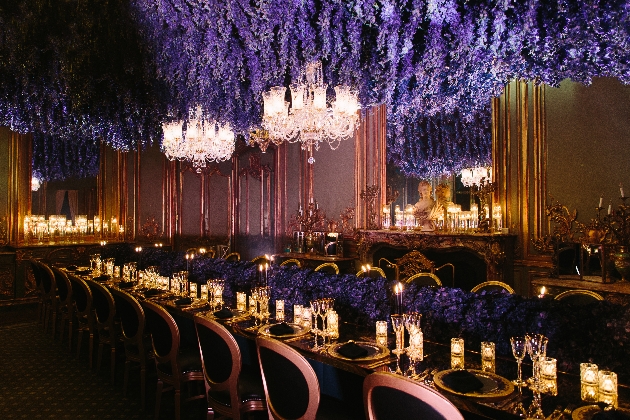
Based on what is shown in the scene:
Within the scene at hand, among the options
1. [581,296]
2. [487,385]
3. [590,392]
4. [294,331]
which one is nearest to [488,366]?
[487,385]

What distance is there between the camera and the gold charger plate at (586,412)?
1.65 metres

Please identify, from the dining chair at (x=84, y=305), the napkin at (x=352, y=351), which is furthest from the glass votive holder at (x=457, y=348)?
the dining chair at (x=84, y=305)

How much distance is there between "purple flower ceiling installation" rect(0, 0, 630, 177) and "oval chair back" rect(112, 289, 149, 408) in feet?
9.43

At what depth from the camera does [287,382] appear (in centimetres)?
216

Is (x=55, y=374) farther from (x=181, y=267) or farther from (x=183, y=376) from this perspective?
(x=183, y=376)

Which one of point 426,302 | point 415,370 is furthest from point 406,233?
point 415,370

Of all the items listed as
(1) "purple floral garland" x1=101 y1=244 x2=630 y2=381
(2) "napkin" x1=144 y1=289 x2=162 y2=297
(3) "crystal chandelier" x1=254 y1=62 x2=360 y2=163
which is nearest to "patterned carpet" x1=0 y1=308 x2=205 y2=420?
(2) "napkin" x1=144 y1=289 x2=162 y2=297

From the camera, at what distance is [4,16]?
528 cm

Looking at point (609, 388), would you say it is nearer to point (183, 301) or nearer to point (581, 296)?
point (581, 296)

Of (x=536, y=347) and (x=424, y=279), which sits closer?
(x=536, y=347)

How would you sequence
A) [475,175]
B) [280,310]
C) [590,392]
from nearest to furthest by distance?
1. [590,392]
2. [280,310]
3. [475,175]

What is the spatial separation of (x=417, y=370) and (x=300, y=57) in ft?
14.6

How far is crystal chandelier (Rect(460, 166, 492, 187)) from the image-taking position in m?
6.59

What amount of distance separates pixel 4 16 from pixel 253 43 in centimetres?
301
